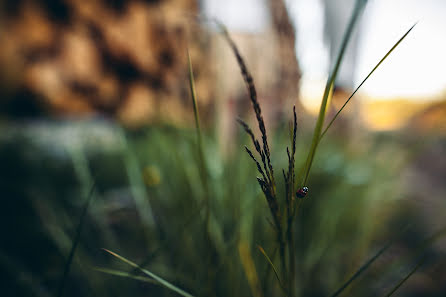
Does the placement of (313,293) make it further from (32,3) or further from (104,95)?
(32,3)

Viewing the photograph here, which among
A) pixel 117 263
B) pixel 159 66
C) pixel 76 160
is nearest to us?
pixel 117 263

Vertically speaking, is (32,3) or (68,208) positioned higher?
(32,3)

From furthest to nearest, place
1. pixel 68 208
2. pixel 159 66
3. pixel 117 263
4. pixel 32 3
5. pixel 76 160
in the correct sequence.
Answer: pixel 159 66, pixel 32 3, pixel 68 208, pixel 76 160, pixel 117 263

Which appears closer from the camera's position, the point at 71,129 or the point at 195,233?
the point at 195,233

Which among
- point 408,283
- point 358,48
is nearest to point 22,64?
point 408,283

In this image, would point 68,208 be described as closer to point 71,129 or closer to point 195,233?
point 195,233

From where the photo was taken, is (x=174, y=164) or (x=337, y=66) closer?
(x=337, y=66)

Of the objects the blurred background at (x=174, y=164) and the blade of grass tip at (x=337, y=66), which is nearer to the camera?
the blade of grass tip at (x=337, y=66)

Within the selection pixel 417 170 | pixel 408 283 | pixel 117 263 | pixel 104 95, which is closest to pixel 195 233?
pixel 117 263

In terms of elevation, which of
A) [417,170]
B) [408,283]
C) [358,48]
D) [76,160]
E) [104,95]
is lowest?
[417,170]

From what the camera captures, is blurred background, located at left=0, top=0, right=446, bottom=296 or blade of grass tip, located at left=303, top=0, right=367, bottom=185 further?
blurred background, located at left=0, top=0, right=446, bottom=296
